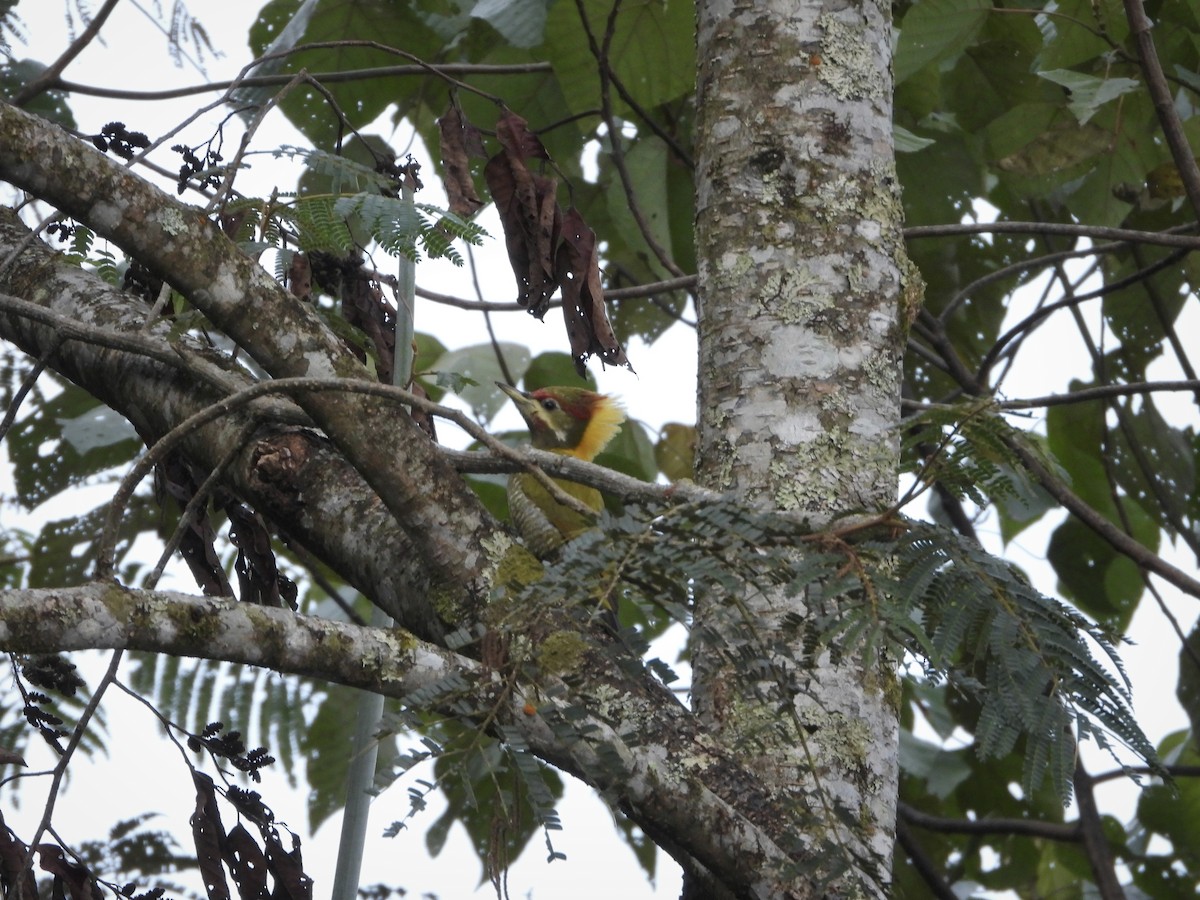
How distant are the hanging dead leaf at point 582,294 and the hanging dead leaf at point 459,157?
0.22m

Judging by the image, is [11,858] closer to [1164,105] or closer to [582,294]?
[582,294]

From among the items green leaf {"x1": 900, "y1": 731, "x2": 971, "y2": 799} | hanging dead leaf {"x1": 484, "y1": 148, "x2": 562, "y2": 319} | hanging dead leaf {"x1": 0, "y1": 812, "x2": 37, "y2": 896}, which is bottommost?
hanging dead leaf {"x1": 0, "y1": 812, "x2": 37, "y2": 896}

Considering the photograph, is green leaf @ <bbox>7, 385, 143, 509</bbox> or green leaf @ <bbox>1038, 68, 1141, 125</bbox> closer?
green leaf @ <bbox>1038, 68, 1141, 125</bbox>

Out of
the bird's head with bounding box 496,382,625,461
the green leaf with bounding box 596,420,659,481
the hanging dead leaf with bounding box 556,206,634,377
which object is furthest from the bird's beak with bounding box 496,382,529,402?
the hanging dead leaf with bounding box 556,206,634,377

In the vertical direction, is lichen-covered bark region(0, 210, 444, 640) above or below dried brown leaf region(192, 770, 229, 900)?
above

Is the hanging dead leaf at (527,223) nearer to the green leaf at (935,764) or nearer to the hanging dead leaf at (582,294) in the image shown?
the hanging dead leaf at (582,294)

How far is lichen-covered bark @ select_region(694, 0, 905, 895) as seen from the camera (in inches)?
63.6

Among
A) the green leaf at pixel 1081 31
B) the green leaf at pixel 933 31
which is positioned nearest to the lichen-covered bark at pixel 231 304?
the green leaf at pixel 933 31

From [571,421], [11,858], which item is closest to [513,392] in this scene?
[571,421]

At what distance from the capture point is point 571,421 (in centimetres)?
404

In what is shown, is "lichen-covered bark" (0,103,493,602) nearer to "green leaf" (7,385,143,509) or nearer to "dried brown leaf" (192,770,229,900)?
"dried brown leaf" (192,770,229,900)

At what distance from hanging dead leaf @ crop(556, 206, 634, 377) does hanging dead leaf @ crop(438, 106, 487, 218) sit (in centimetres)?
22

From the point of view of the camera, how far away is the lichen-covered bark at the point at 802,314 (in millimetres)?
1615

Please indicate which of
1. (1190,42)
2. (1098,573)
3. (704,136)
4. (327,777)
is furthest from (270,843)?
(1190,42)
